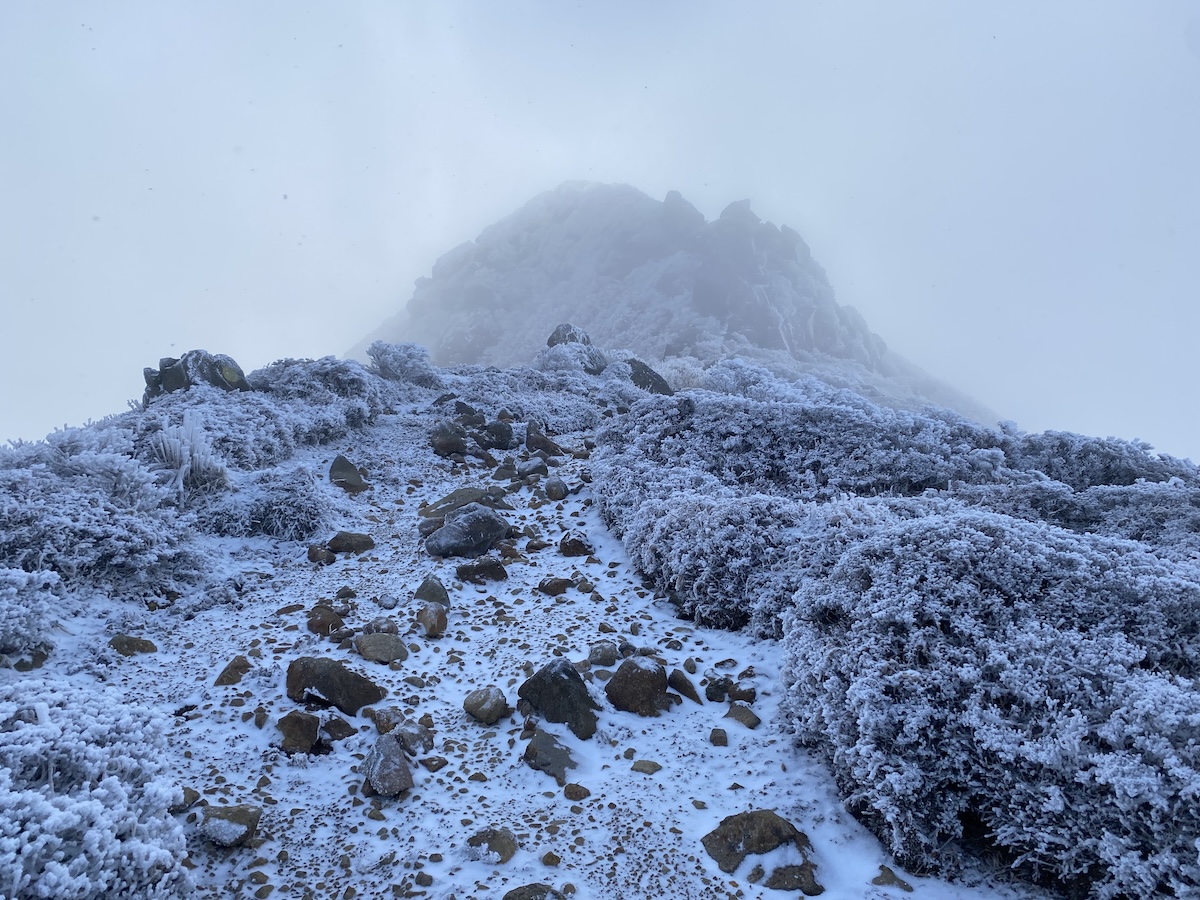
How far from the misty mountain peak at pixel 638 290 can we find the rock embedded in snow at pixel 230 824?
46646 millimetres

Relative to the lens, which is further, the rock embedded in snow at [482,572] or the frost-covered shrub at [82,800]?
the rock embedded in snow at [482,572]

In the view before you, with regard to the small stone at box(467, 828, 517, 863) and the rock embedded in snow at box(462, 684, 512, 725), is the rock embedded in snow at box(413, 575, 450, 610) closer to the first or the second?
the rock embedded in snow at box(462, 684, 512, 725)

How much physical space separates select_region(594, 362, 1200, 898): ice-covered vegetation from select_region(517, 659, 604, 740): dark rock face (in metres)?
1.60

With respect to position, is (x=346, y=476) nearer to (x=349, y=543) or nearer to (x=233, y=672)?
(x=349, y=543)

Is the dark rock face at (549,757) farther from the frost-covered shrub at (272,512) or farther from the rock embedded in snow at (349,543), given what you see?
the frost-covered shrub at (272,512)

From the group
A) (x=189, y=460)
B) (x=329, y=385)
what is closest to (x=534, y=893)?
(x=189, y=460)

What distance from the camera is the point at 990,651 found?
3.83m

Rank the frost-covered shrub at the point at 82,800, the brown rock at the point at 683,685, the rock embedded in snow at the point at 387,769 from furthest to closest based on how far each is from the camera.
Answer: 1. the brown rock at the point at 683,685
2. the rock embedded in snow at the point at 387,769
3. the frost-covered shrub at the point at 82,800

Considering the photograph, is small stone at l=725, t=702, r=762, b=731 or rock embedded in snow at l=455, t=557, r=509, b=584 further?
rock embedded in snow at l=455, t=557, r=509, b=584

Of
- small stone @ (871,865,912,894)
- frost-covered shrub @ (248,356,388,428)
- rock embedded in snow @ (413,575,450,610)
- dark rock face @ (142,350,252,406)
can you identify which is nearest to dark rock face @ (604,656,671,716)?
small stone @ (871,865,912,894)

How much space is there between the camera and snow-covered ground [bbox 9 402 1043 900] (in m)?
3.44

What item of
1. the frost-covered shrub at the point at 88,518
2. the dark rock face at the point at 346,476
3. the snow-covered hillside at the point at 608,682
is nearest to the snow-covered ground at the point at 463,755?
the snow-covered hillside at the point at 608,682

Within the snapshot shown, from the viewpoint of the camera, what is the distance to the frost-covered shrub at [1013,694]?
298 cm

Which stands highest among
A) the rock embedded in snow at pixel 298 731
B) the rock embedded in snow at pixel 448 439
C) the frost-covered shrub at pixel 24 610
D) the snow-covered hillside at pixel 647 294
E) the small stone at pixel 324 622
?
the snow-covered hillside at pixel 647 294
